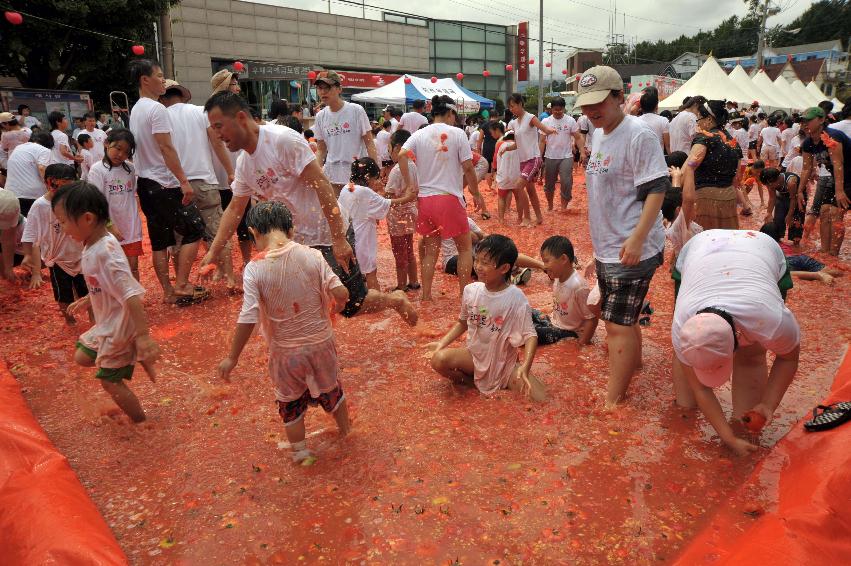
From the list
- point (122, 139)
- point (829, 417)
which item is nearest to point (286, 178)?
point (122, 139)

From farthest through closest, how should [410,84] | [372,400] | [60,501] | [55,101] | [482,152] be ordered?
[410,84] < [55,101] < [482,152] < [372,400] < [60,501]

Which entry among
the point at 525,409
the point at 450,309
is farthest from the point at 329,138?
the point at 525,409

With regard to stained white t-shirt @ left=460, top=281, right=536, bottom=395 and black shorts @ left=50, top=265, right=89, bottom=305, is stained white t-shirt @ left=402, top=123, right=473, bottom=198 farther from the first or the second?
black shorts @ left=50, top=265, right=89, bottom=305

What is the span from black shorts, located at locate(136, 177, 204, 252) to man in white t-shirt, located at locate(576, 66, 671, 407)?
4453 millimetres

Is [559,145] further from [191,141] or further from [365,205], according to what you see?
[191,141]

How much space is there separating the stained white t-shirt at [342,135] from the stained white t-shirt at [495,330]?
358cm

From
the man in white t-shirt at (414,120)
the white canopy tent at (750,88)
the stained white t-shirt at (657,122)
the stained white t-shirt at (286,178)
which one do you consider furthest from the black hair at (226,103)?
the white canopy tent at (750,88)

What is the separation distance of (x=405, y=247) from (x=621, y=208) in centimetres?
337

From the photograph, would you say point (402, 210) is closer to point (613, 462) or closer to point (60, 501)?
point (613, 462)

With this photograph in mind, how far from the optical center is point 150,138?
20.1ft

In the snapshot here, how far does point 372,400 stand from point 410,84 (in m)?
21.3

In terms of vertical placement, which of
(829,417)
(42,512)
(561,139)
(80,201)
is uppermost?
(561,139)

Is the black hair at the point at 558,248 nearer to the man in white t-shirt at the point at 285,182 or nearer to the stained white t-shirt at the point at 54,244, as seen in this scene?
the man in white t-shirt at the point at 285,182

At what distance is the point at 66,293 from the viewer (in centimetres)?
606
